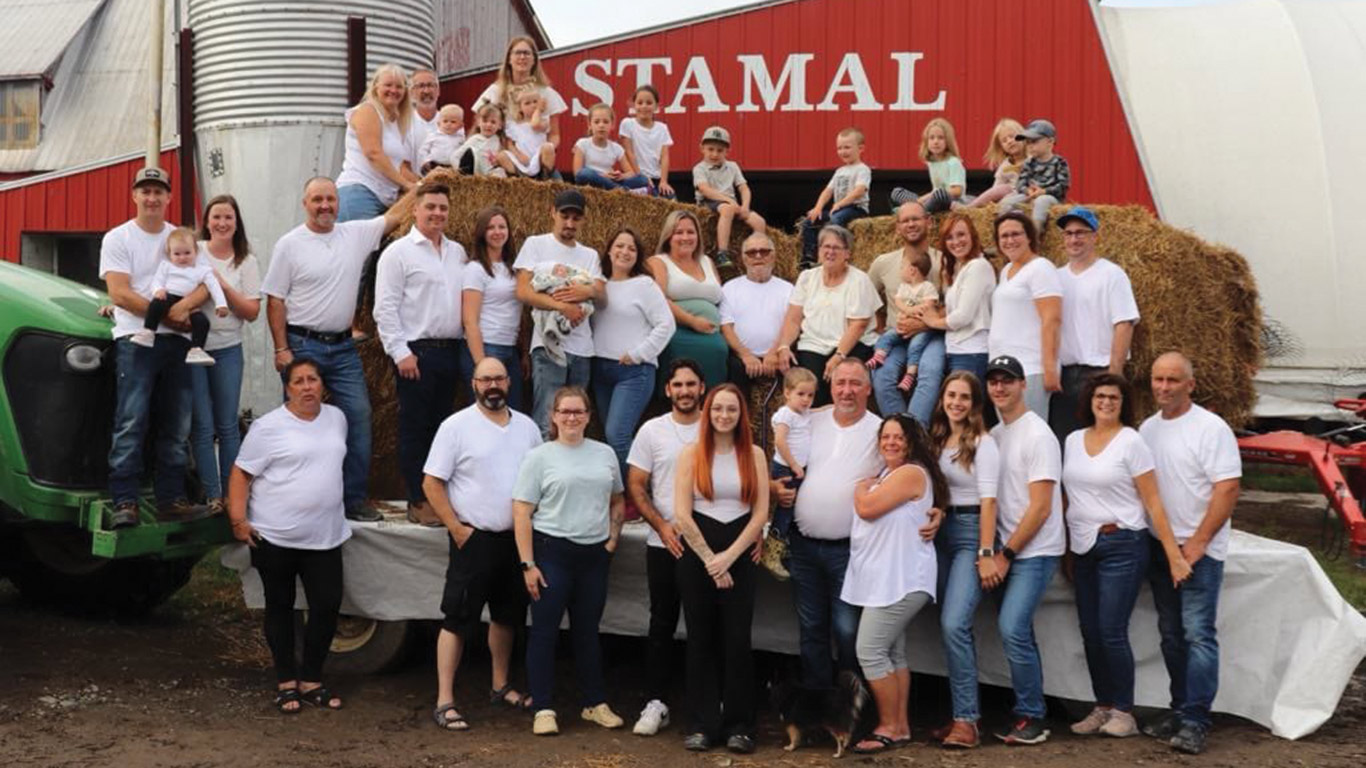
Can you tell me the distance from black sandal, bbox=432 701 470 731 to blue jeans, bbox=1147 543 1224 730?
10.4ft

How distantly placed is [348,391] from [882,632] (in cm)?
291

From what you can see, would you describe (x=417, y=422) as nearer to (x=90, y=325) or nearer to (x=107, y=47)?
(x=90, y=325)

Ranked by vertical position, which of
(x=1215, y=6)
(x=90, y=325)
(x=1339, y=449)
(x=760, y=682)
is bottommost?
(x=760, y=682)

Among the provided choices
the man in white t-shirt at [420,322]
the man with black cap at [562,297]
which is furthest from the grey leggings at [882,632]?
the man in white t-shirt at [420,322]

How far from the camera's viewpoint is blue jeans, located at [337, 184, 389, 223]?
756 centimetres

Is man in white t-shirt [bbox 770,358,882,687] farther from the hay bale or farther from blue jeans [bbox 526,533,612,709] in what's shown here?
the hay bale

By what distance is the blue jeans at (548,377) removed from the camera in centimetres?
679

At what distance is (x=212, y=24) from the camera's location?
41.5ft

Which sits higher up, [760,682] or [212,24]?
[212,24]

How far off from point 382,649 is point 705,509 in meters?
2.24

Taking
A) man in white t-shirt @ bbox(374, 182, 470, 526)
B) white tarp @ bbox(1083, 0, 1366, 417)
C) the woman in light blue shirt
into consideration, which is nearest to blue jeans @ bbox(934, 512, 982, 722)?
the woman in light blue shirt

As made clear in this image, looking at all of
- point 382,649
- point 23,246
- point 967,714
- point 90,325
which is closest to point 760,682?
point 967,714

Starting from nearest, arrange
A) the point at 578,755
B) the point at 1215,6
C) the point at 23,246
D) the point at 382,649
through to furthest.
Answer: the point at 578,755 < the point at 382,649 < the point at 1215,6 < the point at 23,246

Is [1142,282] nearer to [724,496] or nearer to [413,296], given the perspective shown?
[724,496]
